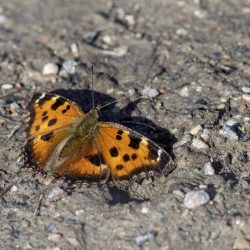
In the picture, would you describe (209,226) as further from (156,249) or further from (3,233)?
(3,233)

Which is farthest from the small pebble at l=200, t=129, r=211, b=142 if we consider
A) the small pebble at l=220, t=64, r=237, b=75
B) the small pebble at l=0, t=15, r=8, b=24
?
the small pebble at l=0, t=15, r=8, b=24

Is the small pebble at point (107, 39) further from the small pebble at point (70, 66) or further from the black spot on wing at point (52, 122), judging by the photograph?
the black spot on wing at point (52, 122)

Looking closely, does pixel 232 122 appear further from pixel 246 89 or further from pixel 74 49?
pixel 74 49

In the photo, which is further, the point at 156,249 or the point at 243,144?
the point at 243,144

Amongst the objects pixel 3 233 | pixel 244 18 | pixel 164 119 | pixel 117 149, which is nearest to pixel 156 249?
pixel 117 149

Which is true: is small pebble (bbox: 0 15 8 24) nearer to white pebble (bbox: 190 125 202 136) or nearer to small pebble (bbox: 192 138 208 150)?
white pebble (bbox: 190 125 202 136)

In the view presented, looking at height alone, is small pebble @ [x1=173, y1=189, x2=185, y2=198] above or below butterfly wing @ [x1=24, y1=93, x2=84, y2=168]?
above
